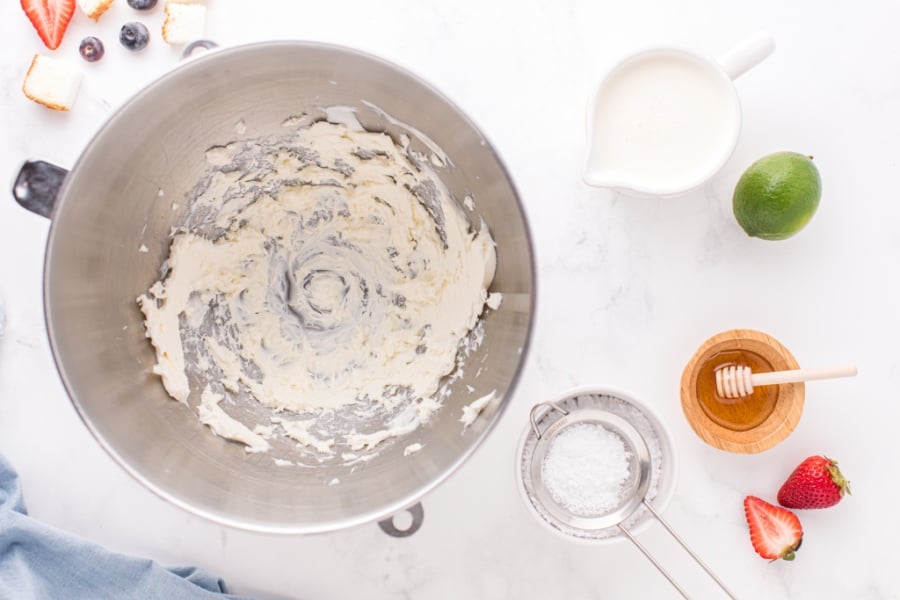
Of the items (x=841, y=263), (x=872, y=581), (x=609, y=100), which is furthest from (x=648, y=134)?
(x=872, y=581)

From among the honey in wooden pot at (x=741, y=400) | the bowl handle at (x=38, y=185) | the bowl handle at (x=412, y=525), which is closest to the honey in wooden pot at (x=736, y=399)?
the honey in wooden pot at (x=741, y=400)

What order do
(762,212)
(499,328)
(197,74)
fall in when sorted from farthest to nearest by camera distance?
(762,212) → (499,328) → (197,74)

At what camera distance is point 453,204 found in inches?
57.2

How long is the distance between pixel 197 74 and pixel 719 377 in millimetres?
1117

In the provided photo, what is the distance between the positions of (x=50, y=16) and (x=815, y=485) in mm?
1821

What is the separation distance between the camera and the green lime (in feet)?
4.81

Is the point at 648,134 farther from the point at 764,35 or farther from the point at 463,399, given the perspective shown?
the point at 463,399

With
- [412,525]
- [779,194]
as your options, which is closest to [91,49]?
[412,525]

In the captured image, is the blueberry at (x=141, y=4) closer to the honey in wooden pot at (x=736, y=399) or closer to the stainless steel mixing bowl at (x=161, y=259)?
the stainless steel mixing bowl at (x=161, y=259)

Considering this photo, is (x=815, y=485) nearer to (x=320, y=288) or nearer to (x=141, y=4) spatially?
(x=320, y=288)

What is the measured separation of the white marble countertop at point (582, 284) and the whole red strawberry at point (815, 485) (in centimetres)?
6

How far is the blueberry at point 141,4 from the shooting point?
1589 millimetres

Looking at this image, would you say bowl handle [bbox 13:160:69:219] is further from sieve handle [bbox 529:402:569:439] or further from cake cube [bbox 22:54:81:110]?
sieve handle [bbox 529:402:569:439]

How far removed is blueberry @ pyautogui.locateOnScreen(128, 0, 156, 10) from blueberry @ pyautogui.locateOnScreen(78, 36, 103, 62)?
10 centimetres
